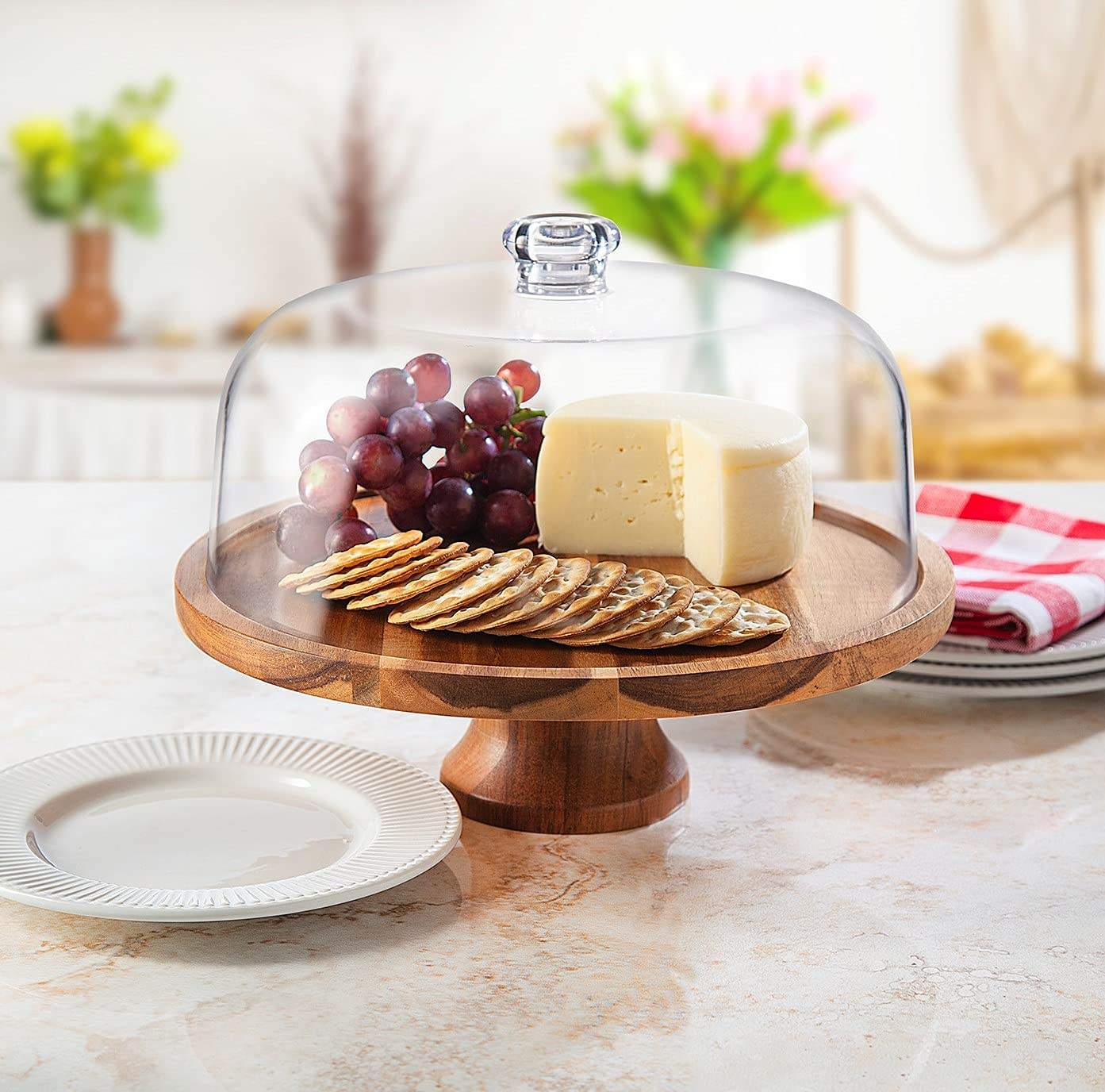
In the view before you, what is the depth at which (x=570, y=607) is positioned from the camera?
3.07ft

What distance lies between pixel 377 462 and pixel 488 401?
97 millimetres

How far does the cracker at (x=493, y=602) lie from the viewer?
0.93m

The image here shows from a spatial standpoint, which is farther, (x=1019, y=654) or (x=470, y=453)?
(x=1019, y=654)

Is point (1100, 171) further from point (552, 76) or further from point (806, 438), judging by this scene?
point (806, 438)

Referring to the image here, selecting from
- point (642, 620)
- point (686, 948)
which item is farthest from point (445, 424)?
point (686, 948)

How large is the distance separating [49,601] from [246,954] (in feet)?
2.41

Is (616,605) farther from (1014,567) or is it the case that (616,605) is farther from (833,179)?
(833,179)

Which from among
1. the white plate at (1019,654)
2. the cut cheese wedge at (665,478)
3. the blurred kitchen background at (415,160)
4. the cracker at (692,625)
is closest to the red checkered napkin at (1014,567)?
the white plate at (1019,654)

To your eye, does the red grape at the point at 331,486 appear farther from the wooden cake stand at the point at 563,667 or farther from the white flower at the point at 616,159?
the white flower at the point at 616,159

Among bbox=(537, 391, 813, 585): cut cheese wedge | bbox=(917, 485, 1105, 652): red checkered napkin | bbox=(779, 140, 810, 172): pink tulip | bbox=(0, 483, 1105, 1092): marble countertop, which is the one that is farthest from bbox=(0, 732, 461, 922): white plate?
bbox=(779, 140, 810, 172): pink tulip

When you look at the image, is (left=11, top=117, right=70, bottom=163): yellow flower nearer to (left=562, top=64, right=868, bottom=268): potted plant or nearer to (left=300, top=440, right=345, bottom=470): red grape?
(left=562, top=64, right=868, bottom=268): potted plant

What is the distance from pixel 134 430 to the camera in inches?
146

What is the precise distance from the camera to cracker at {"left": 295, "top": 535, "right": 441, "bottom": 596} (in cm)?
100

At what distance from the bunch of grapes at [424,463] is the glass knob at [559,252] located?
0.24 ft
